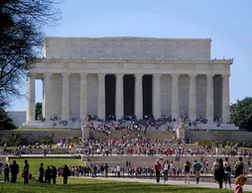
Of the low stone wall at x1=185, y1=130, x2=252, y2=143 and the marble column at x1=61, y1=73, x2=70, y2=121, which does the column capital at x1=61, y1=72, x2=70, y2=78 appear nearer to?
the marble column at x1=61, y1=73, x2=70, y2=121

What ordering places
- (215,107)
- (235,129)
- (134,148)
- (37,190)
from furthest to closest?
(215,107)
(235,129)
(134,148)
(37,190)

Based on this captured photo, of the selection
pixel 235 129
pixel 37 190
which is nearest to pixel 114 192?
pixel 37 190

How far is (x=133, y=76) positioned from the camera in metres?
121

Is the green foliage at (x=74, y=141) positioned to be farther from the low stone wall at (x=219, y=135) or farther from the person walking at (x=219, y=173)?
the person walking at (x=219, y=173)

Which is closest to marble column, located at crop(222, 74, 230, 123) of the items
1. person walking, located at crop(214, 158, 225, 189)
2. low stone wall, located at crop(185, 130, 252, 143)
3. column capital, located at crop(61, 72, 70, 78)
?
low stone wall, located at crop(185, 130, 252, 143)

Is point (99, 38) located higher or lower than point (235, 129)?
higher

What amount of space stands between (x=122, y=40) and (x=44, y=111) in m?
17.8

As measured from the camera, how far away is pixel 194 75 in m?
116

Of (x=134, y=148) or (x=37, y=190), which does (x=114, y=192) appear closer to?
(x=37, y=190)

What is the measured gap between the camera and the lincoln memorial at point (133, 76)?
375ft

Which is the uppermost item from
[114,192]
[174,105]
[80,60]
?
[80,60]

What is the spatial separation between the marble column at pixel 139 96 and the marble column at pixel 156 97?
2.34 metres

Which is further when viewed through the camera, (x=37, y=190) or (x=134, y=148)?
(x=134, y=148)

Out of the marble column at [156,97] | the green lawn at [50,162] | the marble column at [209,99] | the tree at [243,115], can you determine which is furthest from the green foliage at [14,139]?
the tree at [243,115]
